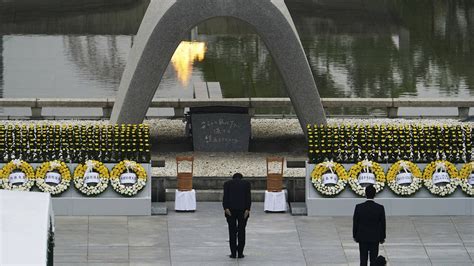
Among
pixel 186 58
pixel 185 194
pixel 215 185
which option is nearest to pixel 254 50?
pixel 186 58

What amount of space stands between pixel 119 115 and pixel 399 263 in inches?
341

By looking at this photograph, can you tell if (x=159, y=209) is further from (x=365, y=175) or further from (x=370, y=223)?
(x=370, y=223)

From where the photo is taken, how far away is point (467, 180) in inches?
1430

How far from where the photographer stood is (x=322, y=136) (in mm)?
36594

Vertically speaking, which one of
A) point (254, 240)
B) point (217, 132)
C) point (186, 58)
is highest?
point (186, 58)

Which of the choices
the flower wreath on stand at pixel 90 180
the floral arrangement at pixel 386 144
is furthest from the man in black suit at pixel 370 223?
the flower wreath on stand at pixel 90 180

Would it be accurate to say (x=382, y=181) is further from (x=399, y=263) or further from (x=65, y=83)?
(x=65, y=83)

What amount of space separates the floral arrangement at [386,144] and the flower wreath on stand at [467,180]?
1.37 ft

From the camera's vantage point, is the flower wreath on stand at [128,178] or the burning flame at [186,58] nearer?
the flower wreath on stand at [128,178]

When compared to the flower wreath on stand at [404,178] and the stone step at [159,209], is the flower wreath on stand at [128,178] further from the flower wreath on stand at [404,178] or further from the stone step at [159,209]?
the flower wreath on stand at [404,178]

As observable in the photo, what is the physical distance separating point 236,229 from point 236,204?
494 millimetres

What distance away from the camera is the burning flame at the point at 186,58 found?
2175 inches

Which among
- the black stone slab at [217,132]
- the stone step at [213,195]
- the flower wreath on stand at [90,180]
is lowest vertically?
the stone step at [213,195]

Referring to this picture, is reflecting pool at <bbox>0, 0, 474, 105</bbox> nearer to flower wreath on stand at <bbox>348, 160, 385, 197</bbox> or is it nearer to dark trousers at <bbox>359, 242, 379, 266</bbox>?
flower wreath on stand at <bbox>348, 160, 385, 197</bbox>
